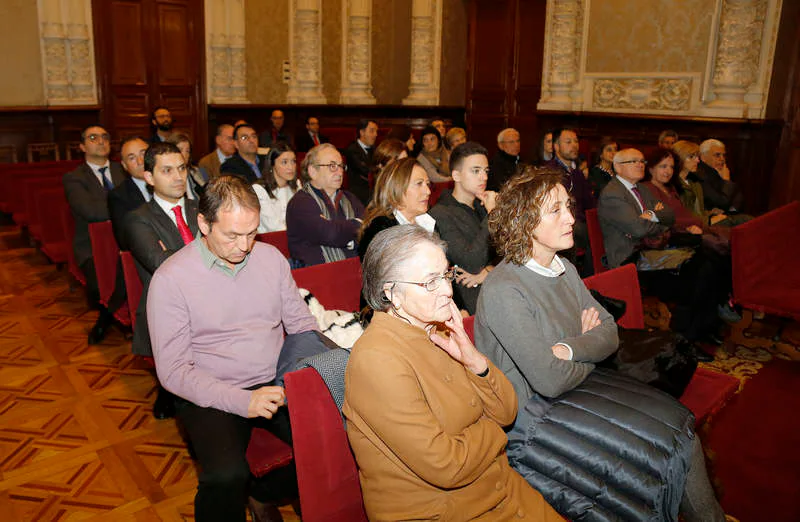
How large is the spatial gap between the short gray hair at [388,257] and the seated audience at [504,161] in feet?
15.9

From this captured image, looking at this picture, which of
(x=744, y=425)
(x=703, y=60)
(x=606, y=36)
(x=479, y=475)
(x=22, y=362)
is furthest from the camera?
(x=606, y=36)

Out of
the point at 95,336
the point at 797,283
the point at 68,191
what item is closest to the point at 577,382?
the point at 797,283

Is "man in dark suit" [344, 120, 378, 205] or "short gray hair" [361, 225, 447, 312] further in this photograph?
"man in dark suit" [344, 120, 378, 205]

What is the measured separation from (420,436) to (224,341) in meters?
1.14

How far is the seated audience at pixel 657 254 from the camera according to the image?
4.70 m

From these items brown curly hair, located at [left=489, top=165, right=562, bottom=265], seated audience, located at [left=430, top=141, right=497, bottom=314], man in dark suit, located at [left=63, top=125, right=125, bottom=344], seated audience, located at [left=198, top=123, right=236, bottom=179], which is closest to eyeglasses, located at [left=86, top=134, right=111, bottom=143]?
man in dark suit, located at [left=63, top=125, right=125, bottom=344]

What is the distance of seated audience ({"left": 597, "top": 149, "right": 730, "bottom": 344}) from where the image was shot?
15.4 feet

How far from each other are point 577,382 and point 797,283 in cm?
292

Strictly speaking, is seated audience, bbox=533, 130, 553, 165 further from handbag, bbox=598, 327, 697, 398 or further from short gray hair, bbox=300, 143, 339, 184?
handbag, bbox=598, 327, 697, 398

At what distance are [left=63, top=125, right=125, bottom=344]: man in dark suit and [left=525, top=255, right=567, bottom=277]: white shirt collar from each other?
3.20 meters

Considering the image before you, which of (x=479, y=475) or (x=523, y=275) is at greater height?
(x=523, y=275)

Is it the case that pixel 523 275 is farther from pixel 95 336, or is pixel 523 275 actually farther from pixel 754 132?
pixel 754 132

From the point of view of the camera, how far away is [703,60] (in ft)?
28.7

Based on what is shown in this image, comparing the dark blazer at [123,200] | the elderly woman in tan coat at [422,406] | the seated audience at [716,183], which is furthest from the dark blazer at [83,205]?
the seated audience at [716,183]
